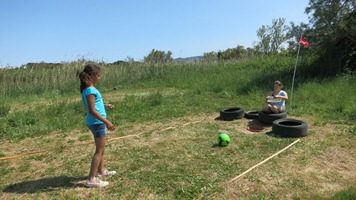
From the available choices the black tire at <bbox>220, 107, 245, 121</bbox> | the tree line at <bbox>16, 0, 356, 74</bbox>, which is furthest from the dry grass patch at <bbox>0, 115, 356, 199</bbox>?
the tree line at <bbox>16, 0, 356, 74</bbox>

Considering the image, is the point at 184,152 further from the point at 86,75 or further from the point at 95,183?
the point at 86,75

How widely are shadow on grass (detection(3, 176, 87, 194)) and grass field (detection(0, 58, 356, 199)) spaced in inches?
0.5

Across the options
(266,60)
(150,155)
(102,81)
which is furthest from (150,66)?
(150,155)

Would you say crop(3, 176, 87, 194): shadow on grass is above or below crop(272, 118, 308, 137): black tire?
below

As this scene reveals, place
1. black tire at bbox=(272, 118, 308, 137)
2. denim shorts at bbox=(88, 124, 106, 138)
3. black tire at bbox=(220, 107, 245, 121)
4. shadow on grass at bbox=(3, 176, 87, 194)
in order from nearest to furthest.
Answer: denim shorts at bbox=(88, 124, 106, 138), shadow on grass at bbox=(3, 176, 87, 194), black tire at bbox=(272, 118, 308, 137), black tire at bbox=(220, 107, 245, 121)

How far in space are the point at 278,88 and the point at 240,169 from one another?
3.20 meters

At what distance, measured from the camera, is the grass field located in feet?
12.5

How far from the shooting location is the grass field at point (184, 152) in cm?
381

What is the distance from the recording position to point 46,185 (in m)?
4.09

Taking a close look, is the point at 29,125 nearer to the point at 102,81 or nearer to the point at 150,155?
the point at 150,155

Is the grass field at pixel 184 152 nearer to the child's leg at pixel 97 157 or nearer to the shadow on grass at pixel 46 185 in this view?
the shadow on grass at pixel 46 185

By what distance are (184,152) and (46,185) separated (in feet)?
7.05

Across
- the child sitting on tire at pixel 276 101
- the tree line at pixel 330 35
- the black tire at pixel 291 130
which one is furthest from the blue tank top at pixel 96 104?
the tree line at pixel 330 35

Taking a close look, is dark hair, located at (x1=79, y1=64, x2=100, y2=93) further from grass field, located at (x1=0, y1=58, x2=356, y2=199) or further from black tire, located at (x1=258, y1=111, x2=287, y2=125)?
black tire, located at (x1=258, y1=111, x2=287, y2=125)
